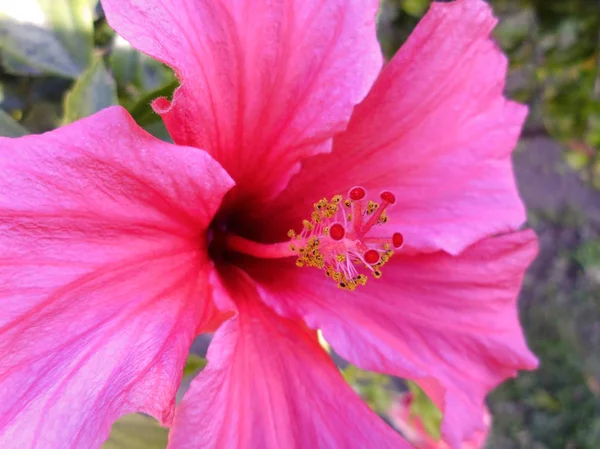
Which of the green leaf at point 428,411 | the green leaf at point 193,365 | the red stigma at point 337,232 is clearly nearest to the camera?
the red stigma at point 337,232

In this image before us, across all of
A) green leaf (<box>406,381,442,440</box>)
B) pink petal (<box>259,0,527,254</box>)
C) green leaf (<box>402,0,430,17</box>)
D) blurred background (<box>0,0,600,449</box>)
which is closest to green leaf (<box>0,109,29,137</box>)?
blurred background (<box>0,0,600,449</box>)

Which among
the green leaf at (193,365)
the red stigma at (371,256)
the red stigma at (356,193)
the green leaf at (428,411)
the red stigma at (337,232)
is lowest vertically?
the green leaf at (428,411)

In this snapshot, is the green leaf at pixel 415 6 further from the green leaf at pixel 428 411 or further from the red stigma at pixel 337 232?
the red stigma at pixel 337 232

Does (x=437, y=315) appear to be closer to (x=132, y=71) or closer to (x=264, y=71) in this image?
(x=264, y=71)

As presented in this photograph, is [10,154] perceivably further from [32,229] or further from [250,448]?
[250,448]

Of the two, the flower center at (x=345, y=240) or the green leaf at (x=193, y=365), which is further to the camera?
the green leaf at (x=193, y=365)

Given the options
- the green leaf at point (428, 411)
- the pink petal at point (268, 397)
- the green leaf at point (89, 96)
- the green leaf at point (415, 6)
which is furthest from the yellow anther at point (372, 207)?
the green leaf at point (415, 6)

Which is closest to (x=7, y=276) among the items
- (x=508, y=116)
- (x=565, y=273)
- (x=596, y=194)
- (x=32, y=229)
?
(x=32, y=229)

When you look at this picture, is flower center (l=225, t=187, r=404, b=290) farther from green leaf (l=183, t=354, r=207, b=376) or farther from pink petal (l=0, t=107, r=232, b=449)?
green leaf (l=183, t=354, r=207, b=376)

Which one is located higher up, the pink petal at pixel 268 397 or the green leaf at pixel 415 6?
the green leaf at pixel 415 6
